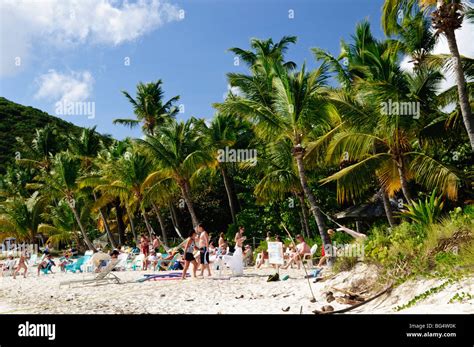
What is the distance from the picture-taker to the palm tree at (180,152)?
20453 mm

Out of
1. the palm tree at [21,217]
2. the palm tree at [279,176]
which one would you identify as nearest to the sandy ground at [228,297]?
the palm tree at [279,176]

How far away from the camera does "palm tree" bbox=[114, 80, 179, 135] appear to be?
29797 millimetres

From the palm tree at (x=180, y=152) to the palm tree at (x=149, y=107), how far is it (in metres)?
8.57

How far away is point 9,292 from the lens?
12.6 metres

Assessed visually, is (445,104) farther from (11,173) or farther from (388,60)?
(11,173)

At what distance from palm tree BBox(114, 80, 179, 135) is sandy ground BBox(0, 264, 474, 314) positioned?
64.3 feet

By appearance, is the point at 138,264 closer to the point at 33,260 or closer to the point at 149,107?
the point at 33,260

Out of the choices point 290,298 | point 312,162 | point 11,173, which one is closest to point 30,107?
point 11,173

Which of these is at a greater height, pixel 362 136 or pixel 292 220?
pixel 362 136

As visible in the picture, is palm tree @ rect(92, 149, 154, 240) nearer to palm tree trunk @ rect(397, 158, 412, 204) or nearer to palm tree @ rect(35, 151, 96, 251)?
palm tree @ rect(35, 151, 96, 251)

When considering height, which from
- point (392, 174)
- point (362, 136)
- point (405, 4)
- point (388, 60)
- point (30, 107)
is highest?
point (30, 107)

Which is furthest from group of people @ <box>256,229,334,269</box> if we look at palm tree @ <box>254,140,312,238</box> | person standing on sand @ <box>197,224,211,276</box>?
palm tree @ <box>254,140,312,238</box>

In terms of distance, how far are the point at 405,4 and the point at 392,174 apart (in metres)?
4.58

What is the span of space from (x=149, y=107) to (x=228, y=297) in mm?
23122
